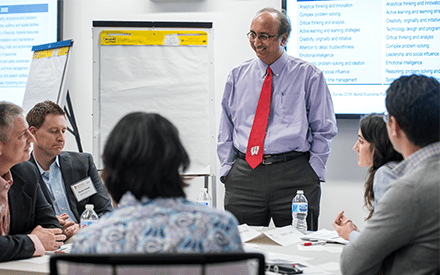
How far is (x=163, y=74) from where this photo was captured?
12.1 feet

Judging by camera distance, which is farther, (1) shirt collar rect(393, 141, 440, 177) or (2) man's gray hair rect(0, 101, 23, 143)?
(2) man's gray hair rect(0, 101, 23, 143)

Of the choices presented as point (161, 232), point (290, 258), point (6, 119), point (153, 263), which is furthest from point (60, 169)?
point (153, 263)

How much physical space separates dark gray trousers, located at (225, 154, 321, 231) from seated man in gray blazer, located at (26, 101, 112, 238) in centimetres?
91

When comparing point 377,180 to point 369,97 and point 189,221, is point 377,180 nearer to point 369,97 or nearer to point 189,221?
point 189,221

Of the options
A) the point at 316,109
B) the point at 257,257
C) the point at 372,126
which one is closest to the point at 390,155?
the point at 372,126

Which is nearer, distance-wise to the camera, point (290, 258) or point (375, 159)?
point (290, 258)

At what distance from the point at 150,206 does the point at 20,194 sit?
1.20m

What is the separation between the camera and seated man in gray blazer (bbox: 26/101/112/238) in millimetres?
2645

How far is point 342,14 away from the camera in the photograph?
12.1 ft

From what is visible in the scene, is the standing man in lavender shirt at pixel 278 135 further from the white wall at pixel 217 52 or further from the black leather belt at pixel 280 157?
the white wall at pixel 217 52

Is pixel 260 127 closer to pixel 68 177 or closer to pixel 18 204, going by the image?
pixel 68 177

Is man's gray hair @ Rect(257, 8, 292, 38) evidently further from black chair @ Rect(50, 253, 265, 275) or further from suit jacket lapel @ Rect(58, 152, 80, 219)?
black chair @ Rect(50, 253, 265, 275)

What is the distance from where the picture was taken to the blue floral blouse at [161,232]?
0.94m

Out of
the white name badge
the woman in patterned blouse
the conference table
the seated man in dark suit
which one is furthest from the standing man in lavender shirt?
the woman in patterned blouse
